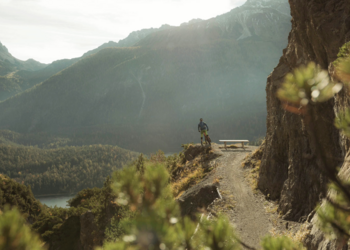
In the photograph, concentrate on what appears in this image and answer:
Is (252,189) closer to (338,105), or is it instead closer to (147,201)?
(338,105)

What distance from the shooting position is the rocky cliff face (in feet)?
23.5

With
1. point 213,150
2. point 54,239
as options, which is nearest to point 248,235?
point 213,150

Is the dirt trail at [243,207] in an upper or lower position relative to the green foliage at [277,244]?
lower

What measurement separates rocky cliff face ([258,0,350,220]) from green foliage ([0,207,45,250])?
743 centimetres

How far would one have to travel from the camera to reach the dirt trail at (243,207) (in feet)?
29.1

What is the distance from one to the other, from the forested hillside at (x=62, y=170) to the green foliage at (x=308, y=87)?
556 feet

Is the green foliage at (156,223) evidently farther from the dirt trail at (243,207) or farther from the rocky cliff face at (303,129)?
the rocky cliff face at (303,129)

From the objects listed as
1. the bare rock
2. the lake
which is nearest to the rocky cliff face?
the bare rock

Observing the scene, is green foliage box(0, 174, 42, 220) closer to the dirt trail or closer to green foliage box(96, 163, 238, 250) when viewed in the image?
the dirt trail

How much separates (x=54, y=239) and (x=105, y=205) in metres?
10.5

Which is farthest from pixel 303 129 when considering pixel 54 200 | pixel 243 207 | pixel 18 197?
pixel 54 200

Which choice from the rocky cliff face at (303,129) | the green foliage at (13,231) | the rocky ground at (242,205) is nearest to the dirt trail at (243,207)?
the rocky ground at (242,205)

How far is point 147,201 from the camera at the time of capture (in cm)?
247

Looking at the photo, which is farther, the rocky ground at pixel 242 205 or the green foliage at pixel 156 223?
the rocky ground at pixel 242 205
